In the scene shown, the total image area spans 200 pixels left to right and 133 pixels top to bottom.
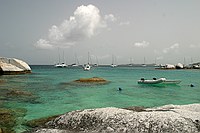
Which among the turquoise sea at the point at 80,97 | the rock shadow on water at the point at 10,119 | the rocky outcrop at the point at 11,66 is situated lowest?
the turquoise sea at the point at 80,97

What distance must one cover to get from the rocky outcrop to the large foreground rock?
62549 mm

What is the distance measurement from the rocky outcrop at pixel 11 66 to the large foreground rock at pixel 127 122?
6255 cm

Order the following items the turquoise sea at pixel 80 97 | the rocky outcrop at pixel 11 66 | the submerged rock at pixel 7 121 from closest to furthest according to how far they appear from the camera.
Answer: the submerged rock at pixel 7 121 → the turquoise sea at pixel 80 97 → the rocky outcrop at pixel 11 66

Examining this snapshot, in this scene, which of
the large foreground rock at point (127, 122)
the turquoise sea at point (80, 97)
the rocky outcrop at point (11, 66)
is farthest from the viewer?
the rocky outcrop at point (11, 66)

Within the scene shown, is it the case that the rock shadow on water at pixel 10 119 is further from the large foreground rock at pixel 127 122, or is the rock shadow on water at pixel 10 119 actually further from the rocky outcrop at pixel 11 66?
the rocky outcrop at pixel 11 66

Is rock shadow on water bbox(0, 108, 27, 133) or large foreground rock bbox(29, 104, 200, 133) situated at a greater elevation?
large foreground rock bbox(29, 104, 200, 133)

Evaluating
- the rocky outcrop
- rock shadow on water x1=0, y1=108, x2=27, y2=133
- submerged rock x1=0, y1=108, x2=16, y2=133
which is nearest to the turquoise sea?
rock shadow on water x1=0, y1=108, x2=27, y2=133

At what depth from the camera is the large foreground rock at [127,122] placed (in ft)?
32.7

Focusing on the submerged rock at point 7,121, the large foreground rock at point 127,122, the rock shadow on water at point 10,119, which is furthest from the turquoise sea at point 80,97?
the large foreground rock at point 127,122

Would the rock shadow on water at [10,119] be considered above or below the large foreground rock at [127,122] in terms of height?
below

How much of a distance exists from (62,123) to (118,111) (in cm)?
298

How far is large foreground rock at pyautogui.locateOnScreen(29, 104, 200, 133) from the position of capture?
9.97m

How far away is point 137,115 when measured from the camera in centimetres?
1085

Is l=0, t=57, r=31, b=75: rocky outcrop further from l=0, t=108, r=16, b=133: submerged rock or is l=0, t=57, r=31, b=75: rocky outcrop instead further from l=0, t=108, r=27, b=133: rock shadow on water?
l=0, t=108, r=16, b=133: submerged rock
